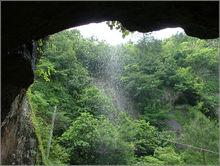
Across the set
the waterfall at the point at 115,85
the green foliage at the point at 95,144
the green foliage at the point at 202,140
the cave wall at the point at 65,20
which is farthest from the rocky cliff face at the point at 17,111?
the waterfall at the point at 115,85

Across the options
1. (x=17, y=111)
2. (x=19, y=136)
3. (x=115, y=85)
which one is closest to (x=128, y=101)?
(x=115, y=85)

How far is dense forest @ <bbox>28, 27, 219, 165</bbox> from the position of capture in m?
17.7

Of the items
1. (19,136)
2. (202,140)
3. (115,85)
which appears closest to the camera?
(19,136)

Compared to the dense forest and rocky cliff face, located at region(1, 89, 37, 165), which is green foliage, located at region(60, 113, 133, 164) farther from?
rocky cliff face, located at region(1, 89, 37, 165)

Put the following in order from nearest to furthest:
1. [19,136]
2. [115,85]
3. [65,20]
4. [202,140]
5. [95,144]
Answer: [65,20] < [19,136] < [202,140] < [95,144] < [115,85]

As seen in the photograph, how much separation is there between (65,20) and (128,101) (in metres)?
22.3

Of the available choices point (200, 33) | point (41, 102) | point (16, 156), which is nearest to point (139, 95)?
point (41, 102)

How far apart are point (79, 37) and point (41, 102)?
10.5 m

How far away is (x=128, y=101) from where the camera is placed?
91.4 ft

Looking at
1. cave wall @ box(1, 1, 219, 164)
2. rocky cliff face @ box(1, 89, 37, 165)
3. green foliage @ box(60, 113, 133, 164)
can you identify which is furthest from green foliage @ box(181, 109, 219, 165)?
cave wall @ box(1, 1, 219, 164)

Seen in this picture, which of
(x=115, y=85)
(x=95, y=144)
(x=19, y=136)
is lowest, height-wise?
(x=19, y=136)

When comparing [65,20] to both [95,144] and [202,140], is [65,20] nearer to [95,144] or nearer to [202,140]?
[202,140]

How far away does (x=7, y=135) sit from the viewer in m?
7.67

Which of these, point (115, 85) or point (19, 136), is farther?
point (115, 85)
